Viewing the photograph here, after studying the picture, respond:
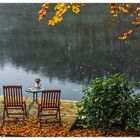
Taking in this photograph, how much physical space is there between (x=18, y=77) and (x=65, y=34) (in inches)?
277

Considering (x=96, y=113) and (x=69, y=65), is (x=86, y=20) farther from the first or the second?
(x=96, y=113)

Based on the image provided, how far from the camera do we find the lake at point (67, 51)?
1067 cm

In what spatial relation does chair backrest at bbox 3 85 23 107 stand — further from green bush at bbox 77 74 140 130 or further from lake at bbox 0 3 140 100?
lake at bbox 0 3 140 100

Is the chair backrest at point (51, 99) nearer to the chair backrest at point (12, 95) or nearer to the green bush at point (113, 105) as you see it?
the chair backrest at point (12, 95)

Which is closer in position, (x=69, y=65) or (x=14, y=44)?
(x=69, y=65)

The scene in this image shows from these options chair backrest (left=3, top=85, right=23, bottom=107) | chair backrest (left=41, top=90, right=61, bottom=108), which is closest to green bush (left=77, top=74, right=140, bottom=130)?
chair backrest (left=41, top=90, right=61, bottom=108)

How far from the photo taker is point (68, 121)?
18.0ft

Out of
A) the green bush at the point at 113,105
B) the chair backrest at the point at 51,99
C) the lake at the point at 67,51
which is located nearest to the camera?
the green bush at the point at 113,105

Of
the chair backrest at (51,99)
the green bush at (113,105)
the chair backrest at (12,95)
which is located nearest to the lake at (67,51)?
the chair backrest at (12,95)

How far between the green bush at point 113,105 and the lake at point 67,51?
3964 millimetres

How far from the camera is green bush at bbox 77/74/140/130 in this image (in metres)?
4.29

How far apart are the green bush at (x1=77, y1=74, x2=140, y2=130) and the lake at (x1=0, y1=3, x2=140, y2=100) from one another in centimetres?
396

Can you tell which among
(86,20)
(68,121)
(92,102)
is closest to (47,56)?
(86,20)

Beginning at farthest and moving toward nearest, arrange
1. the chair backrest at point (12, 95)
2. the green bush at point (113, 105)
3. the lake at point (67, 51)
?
1. the lake at point (67, 51)
2. the chair backrest at point (12, 95)
3. the green bush at point (113, 105)
